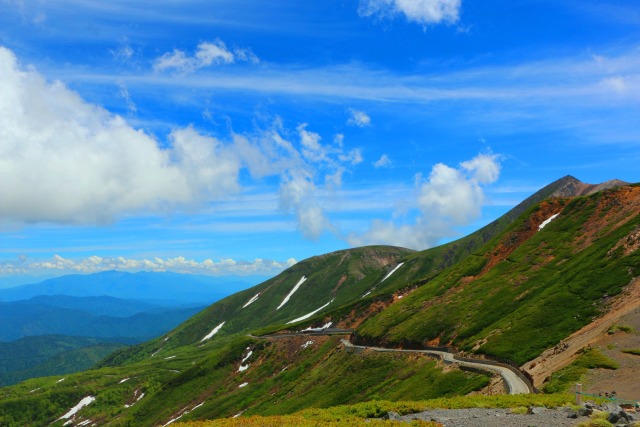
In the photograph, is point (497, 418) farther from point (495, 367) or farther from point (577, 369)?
point (495, 367)

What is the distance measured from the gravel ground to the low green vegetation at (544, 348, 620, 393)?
17762 millimetres

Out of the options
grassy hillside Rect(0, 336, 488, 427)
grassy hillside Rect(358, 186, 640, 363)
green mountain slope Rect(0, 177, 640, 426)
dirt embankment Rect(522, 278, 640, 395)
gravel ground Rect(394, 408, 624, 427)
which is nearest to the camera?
gravel ground Rect(394, 408, 624, 427)

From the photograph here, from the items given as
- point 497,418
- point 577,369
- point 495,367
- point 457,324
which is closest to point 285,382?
point 457,324

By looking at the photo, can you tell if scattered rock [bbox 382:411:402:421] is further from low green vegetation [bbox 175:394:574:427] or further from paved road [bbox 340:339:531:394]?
paved road [bbox 340:339:531:394]

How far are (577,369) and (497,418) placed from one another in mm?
25457

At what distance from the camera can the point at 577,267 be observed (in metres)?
88.3

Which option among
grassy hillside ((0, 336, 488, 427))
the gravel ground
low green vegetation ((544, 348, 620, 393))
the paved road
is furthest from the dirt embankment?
the gravel ground

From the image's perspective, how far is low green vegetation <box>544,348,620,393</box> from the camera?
42812 mm

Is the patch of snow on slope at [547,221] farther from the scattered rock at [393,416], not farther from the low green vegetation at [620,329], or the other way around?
the scattered rock at [393,416]

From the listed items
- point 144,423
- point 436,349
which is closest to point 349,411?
point 436,349

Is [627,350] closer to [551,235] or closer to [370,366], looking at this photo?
[370,366]

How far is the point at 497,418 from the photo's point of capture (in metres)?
25.8

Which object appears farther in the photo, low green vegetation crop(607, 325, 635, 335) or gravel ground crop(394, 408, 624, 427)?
low green vegetation crop(607, 325, 635, 335)

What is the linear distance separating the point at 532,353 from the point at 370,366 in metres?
38.4
